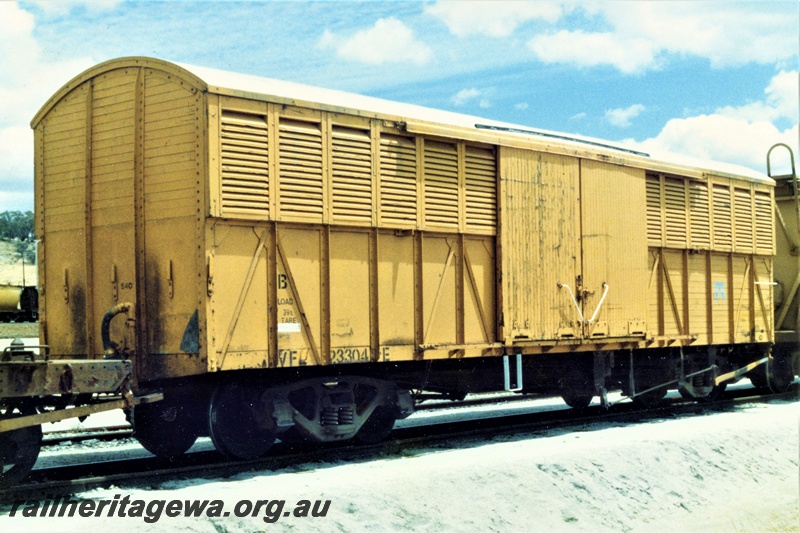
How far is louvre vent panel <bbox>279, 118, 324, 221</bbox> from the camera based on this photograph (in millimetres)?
9828

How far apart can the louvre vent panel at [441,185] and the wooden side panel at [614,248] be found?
2746mm

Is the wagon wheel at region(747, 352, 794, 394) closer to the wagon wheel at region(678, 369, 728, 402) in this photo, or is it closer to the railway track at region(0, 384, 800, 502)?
the wagon wheel at region(678, 369, 728, 402)

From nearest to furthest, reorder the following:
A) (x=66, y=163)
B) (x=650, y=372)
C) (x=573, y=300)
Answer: (x=66, y=163), (x=573, y=300), (x=650, y=372)

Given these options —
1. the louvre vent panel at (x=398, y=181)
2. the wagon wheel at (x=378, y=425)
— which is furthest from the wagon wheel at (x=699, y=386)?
the louvre vent panel at (x=398, y=181)

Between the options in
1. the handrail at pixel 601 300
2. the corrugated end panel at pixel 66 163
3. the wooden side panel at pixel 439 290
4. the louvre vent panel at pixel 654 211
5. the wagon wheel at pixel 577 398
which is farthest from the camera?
the louvre vent panel at pixel 654 211

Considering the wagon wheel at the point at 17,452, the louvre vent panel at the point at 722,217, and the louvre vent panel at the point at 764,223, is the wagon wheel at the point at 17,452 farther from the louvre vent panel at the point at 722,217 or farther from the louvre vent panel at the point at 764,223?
the louvre vent panel at the point at 764,223

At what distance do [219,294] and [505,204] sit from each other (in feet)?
15.1

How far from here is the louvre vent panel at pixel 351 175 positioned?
10.3m

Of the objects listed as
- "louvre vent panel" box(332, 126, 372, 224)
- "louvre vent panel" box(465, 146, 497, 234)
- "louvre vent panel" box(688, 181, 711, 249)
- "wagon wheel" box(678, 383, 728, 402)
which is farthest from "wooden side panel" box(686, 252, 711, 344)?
"louvre vent panel" box(332, 126, 372, 224)

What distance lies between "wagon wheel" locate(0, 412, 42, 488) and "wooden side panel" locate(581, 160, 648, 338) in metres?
7.97

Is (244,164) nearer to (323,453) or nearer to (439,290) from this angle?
(439,290)

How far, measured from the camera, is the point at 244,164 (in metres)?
9.47

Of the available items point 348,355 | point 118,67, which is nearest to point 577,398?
point 348,355

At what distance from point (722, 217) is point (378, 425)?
28.5ft
